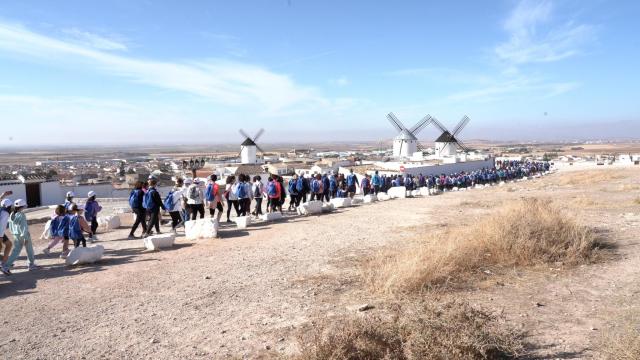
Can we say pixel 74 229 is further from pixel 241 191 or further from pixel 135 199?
pixel 241 191

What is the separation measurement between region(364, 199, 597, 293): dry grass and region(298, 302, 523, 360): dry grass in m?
1.53

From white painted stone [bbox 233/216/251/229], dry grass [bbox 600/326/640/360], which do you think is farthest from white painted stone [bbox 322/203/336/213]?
dry grass [bbox 600/326/640/360]

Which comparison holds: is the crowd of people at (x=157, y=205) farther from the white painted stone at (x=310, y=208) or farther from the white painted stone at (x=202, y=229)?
the white painted stone at (x=202, y=229)

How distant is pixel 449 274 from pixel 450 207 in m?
9.39

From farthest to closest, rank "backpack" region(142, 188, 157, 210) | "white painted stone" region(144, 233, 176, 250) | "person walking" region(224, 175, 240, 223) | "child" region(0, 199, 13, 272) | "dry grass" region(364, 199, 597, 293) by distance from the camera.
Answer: "person walking" region(224, 175, 240, 223) < "backpack" region(142, 188, 157, 210) < "white painted stone" region(144, 233, 176, 250) < "child" region(0, 199, 13, 272) < "dry grass" region(364, 199, 597, 293)

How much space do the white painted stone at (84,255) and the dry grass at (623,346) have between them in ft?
28.2

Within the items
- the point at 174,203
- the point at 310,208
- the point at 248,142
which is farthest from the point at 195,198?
the point at 248,142

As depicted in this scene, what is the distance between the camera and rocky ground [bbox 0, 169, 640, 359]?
497 centimetres

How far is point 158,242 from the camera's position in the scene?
992cm

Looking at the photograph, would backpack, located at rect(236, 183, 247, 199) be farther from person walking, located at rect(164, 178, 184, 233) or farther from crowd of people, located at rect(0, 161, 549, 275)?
person walking, located at rect(164, 178, 184, 233)

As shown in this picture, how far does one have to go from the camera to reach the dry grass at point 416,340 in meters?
4.19

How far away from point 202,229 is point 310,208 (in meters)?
4.50

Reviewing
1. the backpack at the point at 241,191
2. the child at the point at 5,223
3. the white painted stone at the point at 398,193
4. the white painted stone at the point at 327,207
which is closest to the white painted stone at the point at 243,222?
the backpack at the point at 241,191

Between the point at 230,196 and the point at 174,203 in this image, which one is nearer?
the point at 174,203
